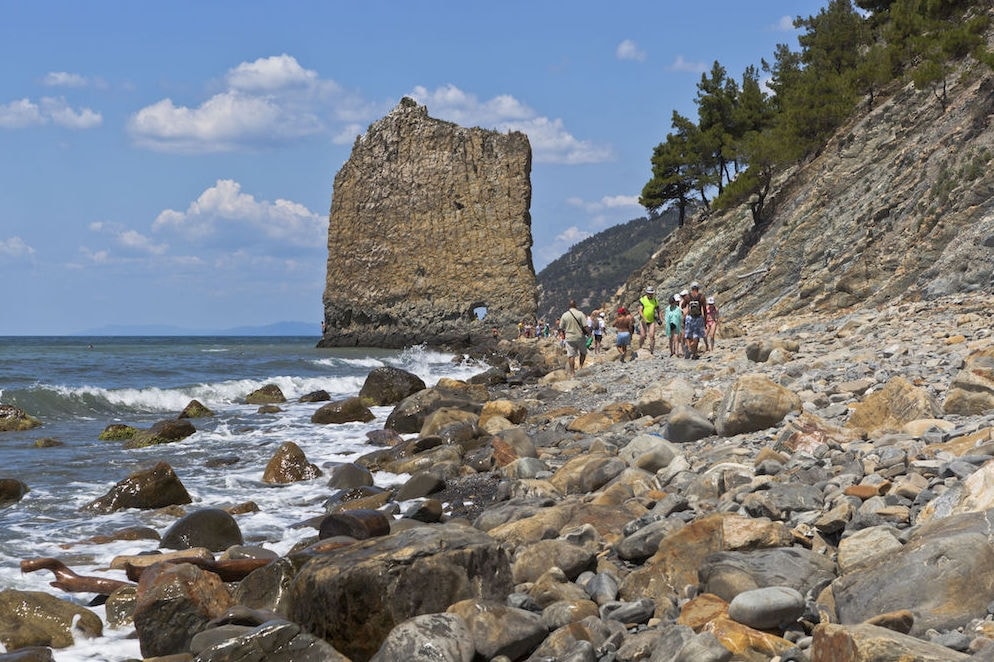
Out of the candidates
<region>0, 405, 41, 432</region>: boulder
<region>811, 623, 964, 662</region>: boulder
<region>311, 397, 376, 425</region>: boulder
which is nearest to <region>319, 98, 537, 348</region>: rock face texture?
<region>311, 397, 376, 425</region>: boulder

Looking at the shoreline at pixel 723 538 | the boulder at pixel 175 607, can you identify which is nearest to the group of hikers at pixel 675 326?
the shoreline at pixel 723 538

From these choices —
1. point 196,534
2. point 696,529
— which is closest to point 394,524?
point 196,534

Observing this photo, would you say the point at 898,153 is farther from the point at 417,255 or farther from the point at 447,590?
Answer: the point at 417,255

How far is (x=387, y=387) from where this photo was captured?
21531mm

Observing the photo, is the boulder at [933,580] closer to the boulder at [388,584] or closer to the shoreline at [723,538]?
the shoreline at [723,538]

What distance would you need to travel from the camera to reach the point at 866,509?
5340mm

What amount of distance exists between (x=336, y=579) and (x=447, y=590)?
2.36 ft

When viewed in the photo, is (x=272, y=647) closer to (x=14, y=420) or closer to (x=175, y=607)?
(x=175, y=607)

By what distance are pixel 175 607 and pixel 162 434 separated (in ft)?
34.3

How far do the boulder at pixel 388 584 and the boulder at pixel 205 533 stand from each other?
3013 mm

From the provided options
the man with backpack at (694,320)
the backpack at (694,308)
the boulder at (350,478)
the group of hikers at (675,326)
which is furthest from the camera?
the group of hikers at (675,326)

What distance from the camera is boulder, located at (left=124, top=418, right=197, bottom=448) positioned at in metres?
15.6

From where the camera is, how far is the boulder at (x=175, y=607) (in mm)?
6195

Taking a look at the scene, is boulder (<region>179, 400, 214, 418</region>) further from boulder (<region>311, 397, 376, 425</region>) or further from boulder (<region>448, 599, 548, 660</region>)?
boulder (<region>448, 599, 548, 660</region>)
